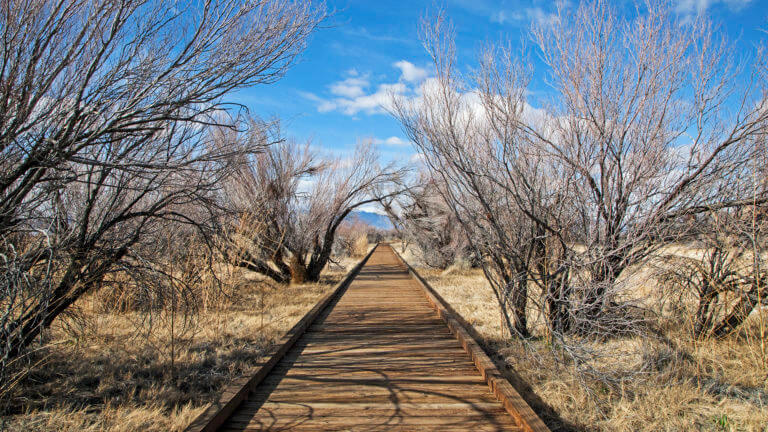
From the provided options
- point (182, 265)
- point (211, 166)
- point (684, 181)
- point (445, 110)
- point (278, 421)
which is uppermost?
point (445, 110)

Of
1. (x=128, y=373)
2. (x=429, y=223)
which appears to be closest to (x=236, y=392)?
(x=128, y=373)

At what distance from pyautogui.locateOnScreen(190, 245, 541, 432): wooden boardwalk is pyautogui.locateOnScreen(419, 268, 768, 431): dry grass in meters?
0.54

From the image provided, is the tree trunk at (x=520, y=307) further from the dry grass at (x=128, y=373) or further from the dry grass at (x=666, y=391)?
the dry grass at (x=128, y=373)

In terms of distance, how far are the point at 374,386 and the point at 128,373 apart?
2711 millimetres

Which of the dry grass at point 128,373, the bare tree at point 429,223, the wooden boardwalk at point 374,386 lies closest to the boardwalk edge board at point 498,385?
the wooden boardwalk at point 374,386

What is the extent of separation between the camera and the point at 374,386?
14.2 feet

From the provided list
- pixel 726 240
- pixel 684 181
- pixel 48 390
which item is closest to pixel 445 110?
pixel 684 181

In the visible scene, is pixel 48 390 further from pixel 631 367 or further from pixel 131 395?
pixel 631 367

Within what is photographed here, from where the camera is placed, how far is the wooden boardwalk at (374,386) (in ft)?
11.7

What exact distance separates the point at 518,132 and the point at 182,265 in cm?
525

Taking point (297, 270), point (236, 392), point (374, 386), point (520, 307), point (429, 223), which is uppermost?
point (429, 223)

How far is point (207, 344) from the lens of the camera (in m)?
6.07

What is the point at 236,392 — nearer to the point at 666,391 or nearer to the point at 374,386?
the point at 374,386

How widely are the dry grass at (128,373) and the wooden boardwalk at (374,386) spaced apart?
539 mm
